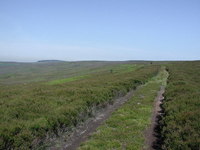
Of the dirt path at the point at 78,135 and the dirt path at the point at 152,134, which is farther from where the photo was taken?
the dirt path at the point at 78,135

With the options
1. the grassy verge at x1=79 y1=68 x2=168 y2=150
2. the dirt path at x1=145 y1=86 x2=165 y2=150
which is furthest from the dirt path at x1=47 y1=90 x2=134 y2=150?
the dirt path at x1=145 y1=86 x2=165 y2=150

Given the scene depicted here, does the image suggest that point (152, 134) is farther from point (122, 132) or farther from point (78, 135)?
point (78, 135)

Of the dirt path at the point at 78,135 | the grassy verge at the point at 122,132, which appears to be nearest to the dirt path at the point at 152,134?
the grassy verge at the point at 122,132

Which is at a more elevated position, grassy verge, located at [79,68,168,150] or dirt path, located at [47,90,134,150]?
grassy verge, located at [79,68,168,150]

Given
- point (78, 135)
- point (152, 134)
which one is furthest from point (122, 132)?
point (78, 135)

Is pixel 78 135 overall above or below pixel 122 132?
below

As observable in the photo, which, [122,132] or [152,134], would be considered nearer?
[152,134]

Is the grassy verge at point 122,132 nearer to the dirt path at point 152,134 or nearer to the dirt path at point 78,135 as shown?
the dirt path at point 152,134

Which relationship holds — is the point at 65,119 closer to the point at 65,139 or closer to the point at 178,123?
the point at 65,139

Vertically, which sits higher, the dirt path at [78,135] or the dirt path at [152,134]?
the dirt path at [152,134]

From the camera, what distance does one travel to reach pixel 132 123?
34.6 feet

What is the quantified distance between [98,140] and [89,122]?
118 inches

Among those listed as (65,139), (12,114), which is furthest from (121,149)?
(12,114)

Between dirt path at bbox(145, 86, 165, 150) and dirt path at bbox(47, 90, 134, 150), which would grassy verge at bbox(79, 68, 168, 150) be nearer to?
dirt path at bbox(145, 86, 165, 150)
